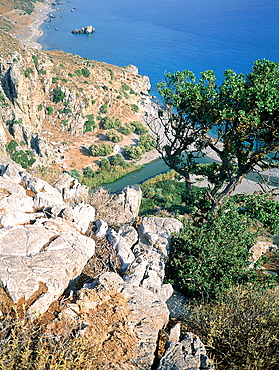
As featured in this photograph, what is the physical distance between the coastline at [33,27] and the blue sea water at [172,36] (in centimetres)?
361

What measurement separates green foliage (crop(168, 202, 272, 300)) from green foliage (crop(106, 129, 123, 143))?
39.3 metres

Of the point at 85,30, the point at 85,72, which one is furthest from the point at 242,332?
the point at 85,30

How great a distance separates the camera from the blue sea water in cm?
9875

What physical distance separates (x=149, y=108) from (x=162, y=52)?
5574cm

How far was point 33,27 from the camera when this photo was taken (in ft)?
420

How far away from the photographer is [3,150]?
137 feet

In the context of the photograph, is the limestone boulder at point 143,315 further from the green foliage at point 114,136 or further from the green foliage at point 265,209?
the green foliage at point 114,136

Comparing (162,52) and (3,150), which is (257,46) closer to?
(162,52)

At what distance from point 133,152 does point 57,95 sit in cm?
1856

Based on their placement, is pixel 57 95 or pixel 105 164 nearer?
pixel 105 164

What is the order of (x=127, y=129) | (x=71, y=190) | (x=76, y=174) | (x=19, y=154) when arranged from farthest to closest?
1. (x=127, y=129)
2. (x=19, y=154)
3. (x=76, y=174)
4. (x=71, y=190)

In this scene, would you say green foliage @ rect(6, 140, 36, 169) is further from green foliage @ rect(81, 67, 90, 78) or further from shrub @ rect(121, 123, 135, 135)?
green foliage @ rect(81, 67, 90, 78)

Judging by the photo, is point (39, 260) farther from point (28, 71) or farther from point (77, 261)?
point (28, 71)

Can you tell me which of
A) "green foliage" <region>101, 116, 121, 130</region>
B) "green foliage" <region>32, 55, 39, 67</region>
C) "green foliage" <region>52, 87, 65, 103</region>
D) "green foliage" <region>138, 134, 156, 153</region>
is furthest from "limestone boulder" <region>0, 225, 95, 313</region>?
"green foliage" <region>32, 55, 39, 67</region>
